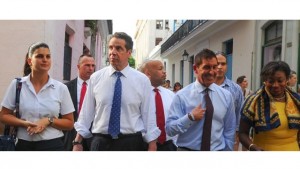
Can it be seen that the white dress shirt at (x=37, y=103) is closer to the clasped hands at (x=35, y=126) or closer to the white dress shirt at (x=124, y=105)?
the clasped hands at (x=35, y=126)

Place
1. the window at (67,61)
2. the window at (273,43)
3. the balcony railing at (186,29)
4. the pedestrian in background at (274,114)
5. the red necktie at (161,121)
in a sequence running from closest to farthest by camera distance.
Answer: the pedestrian in background at (274,114), the red necktie at (161,121), the window at (273,43), the window at (67,61), the balcony railing at (186,29)

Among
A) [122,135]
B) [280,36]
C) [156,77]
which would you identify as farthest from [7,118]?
[280,36]

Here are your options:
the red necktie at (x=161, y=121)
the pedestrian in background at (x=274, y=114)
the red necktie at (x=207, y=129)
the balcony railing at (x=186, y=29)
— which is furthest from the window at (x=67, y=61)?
the pedestrian in background at (x=274, y=114)

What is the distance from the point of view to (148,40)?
3056 centimetres

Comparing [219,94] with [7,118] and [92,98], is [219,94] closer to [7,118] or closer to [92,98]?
[92,98]

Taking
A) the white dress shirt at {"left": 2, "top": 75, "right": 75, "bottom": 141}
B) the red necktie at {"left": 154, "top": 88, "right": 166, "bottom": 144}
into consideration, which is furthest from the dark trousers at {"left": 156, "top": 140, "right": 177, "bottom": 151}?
the white dress shirt at {"left": 2, "top": 75, "right": 75, "bottom": 141}

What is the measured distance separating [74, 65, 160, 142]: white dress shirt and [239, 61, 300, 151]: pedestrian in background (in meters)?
0.62

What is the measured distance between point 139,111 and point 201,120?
15.9 inches

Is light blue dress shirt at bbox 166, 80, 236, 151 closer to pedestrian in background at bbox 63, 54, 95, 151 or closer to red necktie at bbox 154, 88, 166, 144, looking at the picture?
red necktie at bbox 154, 88, 166, 144

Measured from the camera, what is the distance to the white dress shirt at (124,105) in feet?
8.04

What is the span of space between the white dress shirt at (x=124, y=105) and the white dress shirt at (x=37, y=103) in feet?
0.63

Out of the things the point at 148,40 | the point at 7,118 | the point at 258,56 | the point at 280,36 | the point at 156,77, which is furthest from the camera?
the point at 148,40

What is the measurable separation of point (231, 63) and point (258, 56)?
2.71 feet

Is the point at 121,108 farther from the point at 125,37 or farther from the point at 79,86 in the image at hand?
the point at 79,86
